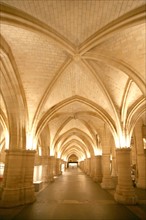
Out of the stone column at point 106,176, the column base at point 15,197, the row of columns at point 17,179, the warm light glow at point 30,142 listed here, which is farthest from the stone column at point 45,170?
the column base at point 15,197

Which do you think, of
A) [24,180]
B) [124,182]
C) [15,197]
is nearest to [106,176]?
[124,182]

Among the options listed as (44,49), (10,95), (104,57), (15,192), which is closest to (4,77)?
(10,95)

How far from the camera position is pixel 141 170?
50.3 ft

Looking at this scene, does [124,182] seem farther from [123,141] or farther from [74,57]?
[74,57]

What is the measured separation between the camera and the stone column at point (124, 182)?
31.1ft

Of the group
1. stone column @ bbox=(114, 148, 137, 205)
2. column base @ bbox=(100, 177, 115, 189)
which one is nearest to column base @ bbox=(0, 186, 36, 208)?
stone column @ bbox=(114, 148, 137, 205)

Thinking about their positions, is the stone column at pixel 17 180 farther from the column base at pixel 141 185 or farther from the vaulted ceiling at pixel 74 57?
the column base at pixel 141 185

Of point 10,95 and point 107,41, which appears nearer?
point 107,41

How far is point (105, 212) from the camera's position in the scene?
297 inches

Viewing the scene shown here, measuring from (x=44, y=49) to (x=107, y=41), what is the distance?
2.82m

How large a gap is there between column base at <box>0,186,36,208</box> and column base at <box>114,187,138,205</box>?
4816mm

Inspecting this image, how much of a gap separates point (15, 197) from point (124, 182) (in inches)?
240

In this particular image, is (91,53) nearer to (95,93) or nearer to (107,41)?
(107,41)

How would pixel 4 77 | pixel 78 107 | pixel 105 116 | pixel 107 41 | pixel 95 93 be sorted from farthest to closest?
pixel 78 107
pixel 105 116
pixel 95 93
pixel 4 77
pixel 107 41
